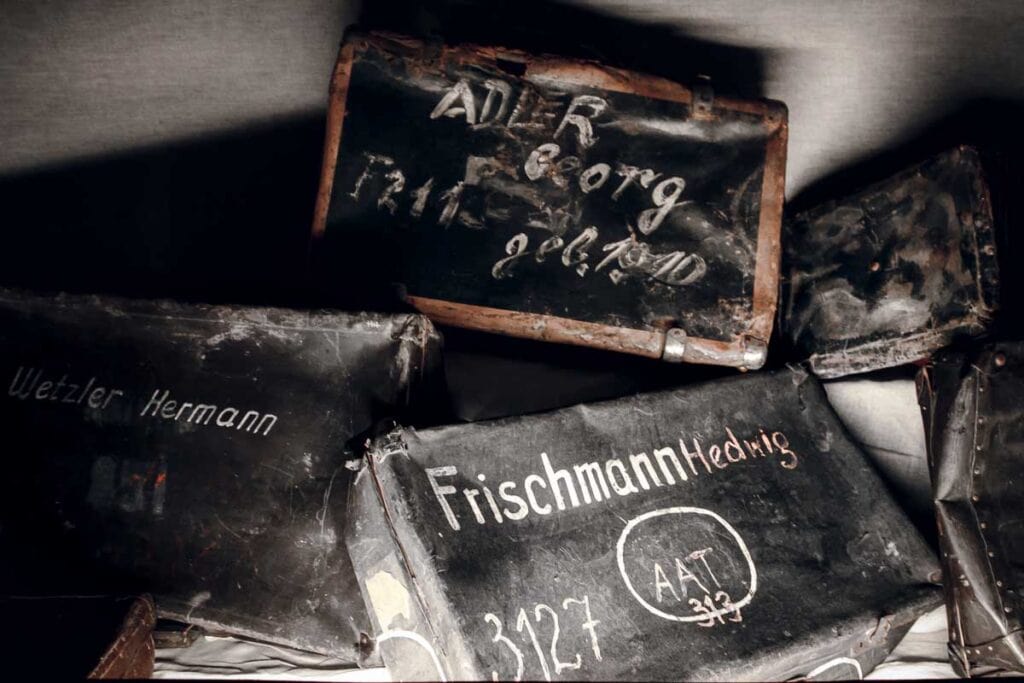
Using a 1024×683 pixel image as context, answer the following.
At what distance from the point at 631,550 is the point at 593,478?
14cm

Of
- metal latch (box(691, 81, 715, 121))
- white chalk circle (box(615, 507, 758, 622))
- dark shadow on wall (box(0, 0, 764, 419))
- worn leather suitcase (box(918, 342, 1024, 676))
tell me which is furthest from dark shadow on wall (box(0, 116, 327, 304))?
worn leather suitcase (box(918, 342, 1024, 676))

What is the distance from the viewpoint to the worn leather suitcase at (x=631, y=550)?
115cm

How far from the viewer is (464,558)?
1166 millimetres

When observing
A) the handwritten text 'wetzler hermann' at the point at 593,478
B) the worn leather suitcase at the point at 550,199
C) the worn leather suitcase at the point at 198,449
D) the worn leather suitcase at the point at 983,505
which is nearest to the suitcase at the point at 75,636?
the worn leather suitcase at the point at 198,449

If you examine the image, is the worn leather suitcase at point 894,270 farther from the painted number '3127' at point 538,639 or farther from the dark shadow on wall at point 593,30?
the painted number '3127' at point 538,639

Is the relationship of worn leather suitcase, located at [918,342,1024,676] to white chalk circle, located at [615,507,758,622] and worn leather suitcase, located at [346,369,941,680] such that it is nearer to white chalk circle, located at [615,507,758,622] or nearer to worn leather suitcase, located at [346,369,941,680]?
worn leather suitcase, located at [346,369,941,680]

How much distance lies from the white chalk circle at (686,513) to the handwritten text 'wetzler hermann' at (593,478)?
50 mm

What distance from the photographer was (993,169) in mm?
1429

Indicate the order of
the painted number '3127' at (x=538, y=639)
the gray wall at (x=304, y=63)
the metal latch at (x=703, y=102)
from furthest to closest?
the gray wall at (x=304, y=63)
the metal latch at (x=703, y=102)
the painted number '3127' at (x=538, y=639)

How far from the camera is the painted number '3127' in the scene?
44.1 inches

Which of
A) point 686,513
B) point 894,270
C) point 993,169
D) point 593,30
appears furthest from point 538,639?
point 593,30

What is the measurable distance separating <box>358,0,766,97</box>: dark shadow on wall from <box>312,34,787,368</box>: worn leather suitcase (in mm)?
237

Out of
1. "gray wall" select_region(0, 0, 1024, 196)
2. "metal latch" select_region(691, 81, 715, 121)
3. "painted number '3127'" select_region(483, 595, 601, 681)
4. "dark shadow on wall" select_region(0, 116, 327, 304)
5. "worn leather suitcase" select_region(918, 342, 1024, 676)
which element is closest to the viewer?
"painted number '3127'" select_region(483, 595, 601, 681)

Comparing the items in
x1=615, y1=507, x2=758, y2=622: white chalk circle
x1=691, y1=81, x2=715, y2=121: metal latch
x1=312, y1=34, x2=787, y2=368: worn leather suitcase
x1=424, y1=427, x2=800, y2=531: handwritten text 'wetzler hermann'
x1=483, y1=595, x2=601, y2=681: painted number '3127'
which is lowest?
x1=483, y1=595, x2=601, y2=681: painted number '3127'
